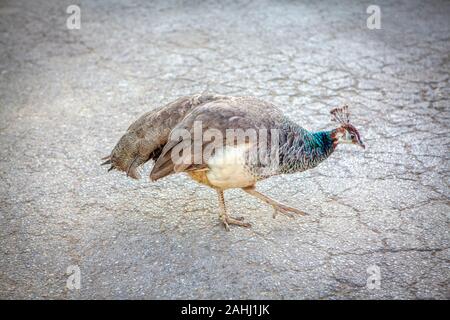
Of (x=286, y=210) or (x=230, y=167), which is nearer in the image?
(x=230, y=167)

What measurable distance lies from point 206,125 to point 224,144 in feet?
0.53

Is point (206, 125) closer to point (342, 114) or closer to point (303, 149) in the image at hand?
point (303, 149)

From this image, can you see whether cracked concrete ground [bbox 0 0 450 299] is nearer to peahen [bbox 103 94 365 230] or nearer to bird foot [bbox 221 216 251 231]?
bird foot [bbox 221 216 251 231]

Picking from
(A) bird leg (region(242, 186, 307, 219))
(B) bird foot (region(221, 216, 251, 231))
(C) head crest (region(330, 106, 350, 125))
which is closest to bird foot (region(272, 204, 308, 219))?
(A) bird leg (region(242, 186, 307, 219))

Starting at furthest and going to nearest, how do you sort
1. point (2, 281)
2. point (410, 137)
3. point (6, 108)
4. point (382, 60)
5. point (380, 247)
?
point (382, 60) < point (6, 108) < point (410, 137) < point (380, 247) < point (2, 281)

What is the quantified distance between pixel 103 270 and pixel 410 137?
262 cm

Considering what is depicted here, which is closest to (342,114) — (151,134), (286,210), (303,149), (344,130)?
(344,130)

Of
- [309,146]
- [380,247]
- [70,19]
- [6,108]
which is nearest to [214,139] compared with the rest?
[309,146]

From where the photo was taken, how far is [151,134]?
9.85ft

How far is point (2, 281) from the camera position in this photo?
8.87ft

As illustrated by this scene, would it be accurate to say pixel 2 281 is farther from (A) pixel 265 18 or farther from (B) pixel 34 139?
Answer: (A) pixel 265 18

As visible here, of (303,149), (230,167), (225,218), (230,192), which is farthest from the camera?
(230,192)

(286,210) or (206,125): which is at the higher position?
(206,125)

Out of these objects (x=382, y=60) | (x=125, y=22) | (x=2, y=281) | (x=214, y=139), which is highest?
(x=125, y=22)
